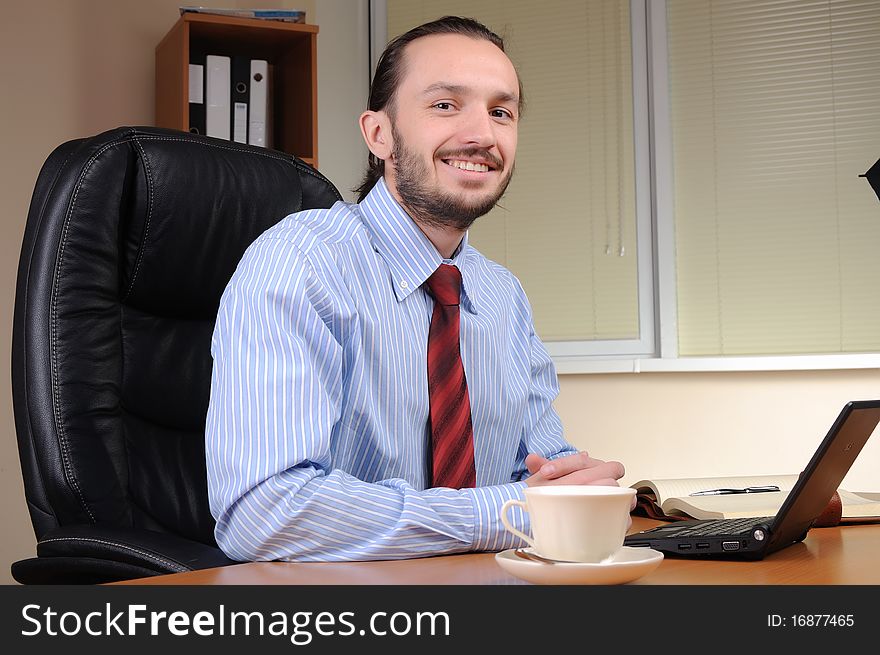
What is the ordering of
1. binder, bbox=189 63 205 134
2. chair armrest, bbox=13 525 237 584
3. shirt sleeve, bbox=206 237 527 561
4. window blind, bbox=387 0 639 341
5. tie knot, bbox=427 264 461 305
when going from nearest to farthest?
shirt sleeve, bbox=206 237 527 561 < chair armrest, bbox=13 525 237 584 < tie knot, bbox=427 264 461 305 < binder, bbox=189 63 205 134 < window blind, bbox=387 0 639 341

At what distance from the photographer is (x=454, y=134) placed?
1383 millimetres

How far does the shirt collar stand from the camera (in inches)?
51.1

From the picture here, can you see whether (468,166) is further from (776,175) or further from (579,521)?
(776,175)

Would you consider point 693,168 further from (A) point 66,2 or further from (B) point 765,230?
(A) point 66,2

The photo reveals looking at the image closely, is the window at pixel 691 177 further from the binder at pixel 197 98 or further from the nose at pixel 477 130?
the nose at pixel 477 130

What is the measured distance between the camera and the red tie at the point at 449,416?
47.5 inches

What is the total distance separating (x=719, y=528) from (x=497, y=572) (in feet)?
0.84

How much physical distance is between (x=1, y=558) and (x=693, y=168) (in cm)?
233

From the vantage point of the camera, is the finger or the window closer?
the finger

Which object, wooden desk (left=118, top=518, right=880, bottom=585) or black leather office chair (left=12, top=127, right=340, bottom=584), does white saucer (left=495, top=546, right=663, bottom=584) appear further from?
black leather office chair (left=12, top=127, right=340, bottom=584)

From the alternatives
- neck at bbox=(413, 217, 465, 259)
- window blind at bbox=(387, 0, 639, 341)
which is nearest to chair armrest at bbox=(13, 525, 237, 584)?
neck at bbox=(413, 217, 465, 259)

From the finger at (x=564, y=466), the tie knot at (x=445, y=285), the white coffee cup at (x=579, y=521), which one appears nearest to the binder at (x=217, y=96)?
the tie knot at (x=445, y=285)

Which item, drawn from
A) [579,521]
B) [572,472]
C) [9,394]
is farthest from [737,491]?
[9,394]

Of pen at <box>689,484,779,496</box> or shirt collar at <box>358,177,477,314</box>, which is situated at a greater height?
shirt collar at <box>358,177,477,314</box>
